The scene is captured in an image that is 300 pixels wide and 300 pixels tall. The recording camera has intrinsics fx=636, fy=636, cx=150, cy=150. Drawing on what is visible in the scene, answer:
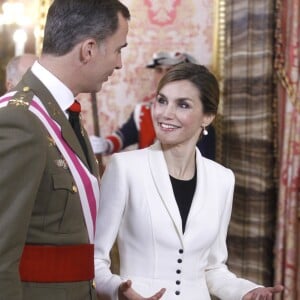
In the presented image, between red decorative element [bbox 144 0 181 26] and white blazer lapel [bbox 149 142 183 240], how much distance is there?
1810 millimetres

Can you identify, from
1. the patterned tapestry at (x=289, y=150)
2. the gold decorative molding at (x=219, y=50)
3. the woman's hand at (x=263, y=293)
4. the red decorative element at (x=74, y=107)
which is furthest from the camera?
the gold decorative molding at (x=219, y=50)

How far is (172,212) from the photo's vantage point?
1621 mm

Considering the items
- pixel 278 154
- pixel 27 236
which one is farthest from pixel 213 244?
pixel 278 154

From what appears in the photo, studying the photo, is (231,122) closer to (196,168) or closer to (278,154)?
(278,154)

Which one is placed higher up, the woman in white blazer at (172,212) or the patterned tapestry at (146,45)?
the patterned tapestry at (146,45)

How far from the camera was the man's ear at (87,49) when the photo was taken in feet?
4.26

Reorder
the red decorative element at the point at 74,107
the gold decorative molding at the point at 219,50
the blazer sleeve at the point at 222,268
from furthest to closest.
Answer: the gold decorative molding at the point at 219,50 → the blazer sleeve at the point at 222,268 → the red decorative element at the point at 74,107

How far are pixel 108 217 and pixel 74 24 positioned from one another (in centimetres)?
52

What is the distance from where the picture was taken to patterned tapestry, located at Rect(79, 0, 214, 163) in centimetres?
336

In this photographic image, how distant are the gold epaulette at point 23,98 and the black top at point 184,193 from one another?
545 millimetres

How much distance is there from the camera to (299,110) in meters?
3.11

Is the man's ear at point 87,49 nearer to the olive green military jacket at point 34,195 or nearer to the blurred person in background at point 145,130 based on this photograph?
the olive green military jacket at point 34,195

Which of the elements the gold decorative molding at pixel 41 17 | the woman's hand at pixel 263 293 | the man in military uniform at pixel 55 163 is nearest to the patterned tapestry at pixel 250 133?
the gold decorative molding at pixel 41 17

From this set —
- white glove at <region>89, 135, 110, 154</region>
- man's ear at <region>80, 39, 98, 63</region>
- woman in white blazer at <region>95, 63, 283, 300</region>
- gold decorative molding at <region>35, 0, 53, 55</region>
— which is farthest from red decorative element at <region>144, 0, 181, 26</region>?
man's ear at <region>80, 39, 98, 63</region>
